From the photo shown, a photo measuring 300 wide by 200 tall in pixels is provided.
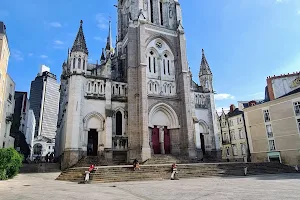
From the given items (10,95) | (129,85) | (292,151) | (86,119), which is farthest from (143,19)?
(292,151)

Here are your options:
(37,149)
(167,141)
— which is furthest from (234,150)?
(37,149)

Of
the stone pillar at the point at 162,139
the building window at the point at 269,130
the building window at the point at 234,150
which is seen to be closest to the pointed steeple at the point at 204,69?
the building window at the point at 269,130

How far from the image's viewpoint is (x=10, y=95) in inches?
1090

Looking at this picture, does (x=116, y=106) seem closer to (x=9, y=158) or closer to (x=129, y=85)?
(x=129, y=85)

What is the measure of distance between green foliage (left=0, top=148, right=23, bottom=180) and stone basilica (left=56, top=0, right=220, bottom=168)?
16.9 feet

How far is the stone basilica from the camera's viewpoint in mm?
22547

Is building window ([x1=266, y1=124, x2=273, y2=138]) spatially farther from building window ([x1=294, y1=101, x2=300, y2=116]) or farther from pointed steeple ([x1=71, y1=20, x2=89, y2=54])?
pointed steeple ([x1=71, y1=20, x2=89, y2=54])

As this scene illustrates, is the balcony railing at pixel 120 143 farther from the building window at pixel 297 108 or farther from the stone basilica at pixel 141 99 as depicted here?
the building window at pixel 297 108

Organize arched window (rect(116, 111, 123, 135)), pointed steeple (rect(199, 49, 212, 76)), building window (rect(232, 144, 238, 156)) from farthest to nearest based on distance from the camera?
building window (rect(232, 144, 238, 156)) < pointed steeple (rect(199, 49, 212, 76)) < arched window (rect(116, 111, 123, 135))

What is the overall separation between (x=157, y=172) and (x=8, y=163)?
33.9 feet

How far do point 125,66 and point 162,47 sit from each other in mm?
5409

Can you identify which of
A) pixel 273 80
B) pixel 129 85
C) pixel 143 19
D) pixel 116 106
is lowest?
pixel 116 106

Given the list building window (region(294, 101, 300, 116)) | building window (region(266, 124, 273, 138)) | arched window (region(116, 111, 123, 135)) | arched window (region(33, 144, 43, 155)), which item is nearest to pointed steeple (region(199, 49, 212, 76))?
building window (region(266, 124, 273, 138))

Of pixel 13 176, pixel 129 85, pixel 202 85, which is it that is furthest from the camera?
pixel 202 85
